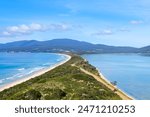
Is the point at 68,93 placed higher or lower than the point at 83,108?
lower

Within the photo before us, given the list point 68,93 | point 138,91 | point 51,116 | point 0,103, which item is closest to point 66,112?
point 51,116

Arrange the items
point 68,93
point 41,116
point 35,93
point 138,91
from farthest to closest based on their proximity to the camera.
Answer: point 138,91 → point 68,93 → point 35,93 → point 41,116

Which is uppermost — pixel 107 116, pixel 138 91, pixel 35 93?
pixel 107 116

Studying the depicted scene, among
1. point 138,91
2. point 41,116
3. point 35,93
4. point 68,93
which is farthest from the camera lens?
point 138,91

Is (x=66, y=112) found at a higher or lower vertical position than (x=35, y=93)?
higher

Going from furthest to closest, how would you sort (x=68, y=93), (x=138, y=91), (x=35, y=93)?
(x=138, y=91) → (x=68, y=93) → (x=35, y=93)

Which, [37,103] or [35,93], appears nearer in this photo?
[37,103]

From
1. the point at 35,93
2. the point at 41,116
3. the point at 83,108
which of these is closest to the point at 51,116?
the point at 41,116

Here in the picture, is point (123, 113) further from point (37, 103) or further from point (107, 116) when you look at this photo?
point (37, 103)

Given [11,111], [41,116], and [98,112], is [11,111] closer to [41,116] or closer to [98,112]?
[41,116]
